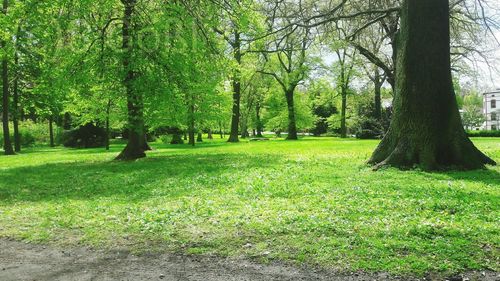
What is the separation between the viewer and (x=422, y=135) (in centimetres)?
1176

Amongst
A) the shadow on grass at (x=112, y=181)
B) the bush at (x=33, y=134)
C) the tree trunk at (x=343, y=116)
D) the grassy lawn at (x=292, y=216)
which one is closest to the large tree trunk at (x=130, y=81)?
the shadow on grass at (x=112, y=181)

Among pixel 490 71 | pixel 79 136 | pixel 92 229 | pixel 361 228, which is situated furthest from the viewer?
pixel 79 136

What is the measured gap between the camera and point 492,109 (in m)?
95.2

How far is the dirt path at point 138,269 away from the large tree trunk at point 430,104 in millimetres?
7581

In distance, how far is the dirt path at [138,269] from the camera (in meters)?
4.76

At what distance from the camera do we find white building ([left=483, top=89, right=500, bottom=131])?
91.2 metres

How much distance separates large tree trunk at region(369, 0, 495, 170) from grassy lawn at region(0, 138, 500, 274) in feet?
2.81

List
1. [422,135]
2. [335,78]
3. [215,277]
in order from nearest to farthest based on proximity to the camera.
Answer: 1. [215,277]
2. [422,135]
3. [335,78]

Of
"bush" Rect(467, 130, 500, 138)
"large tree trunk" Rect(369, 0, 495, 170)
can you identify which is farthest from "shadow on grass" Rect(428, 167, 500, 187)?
"bush" Rect(467, 130, 500, 138)

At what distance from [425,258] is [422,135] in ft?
24.3

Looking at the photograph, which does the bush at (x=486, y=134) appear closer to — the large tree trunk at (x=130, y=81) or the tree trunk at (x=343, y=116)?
the tree trunk at (x=343, y=116)

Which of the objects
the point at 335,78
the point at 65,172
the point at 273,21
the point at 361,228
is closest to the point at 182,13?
the point at 273,21

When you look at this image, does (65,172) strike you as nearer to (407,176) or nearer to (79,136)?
(407,176)

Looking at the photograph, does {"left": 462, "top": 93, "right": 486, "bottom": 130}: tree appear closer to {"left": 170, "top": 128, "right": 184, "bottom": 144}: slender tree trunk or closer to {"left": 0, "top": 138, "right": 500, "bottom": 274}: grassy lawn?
{"left": 170, "top": 128, "right": 184, "bottom": 144}: slender tree trunk
